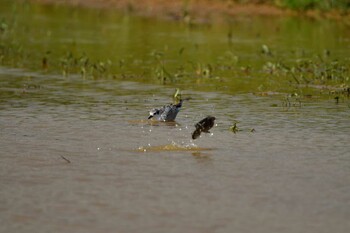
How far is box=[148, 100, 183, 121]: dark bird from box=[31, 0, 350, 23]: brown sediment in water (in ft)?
40.0

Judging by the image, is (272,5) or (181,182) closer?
(181,182)

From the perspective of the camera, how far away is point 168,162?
8.82m

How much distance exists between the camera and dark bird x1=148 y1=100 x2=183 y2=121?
36.1ft

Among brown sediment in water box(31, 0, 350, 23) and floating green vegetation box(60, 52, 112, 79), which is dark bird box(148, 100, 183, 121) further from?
brown sediment in water box(31, 0, 350, 23)

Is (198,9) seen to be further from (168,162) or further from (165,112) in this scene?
(168,162)

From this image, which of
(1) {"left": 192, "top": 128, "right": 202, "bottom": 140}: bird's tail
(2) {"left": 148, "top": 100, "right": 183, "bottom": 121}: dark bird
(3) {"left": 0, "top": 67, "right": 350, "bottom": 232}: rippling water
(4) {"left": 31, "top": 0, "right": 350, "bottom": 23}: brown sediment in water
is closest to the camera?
(3) {"left": 0, "top": 67, "right": 350, "bottom": 232}: rippling water

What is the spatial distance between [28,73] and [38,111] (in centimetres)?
363

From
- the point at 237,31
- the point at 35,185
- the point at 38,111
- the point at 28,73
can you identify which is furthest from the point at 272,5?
the point at 35,185

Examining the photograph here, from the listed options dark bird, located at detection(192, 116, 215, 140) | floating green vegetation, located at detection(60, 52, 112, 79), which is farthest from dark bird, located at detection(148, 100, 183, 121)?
floating green vegetation, located at detection(60, 52, 112, 79)

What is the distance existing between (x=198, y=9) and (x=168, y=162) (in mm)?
16446

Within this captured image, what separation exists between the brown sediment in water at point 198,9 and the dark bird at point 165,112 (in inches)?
480

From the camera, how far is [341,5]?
24031 millimetres

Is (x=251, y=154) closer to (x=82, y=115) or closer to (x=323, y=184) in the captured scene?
(x=323, y=184)

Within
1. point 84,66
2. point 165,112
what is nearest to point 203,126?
point 165,112
